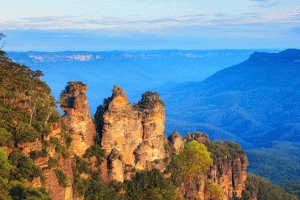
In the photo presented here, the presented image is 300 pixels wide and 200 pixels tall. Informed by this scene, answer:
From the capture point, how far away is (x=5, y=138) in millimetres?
20344

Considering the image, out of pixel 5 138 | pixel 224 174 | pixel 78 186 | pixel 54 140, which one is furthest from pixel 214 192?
pixel 5 138

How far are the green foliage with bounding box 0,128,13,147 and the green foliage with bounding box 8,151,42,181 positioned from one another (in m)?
0.86

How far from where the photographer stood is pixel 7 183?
18109 millimetres

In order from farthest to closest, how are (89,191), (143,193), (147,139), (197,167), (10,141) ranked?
(197,167) < (147,139) < (143,193) < (89,191) < (10,141)

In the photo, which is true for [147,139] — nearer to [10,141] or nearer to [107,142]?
[107,142]

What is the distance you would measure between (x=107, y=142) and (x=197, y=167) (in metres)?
18.5

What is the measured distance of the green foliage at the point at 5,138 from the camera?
20106 mm

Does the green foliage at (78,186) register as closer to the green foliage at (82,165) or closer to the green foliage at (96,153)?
the green foliage at (82,165)

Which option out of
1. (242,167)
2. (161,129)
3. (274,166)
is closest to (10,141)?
(161,129)

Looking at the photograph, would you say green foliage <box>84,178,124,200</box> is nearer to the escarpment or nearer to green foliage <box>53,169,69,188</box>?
the escarpment

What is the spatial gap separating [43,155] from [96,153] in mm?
13730

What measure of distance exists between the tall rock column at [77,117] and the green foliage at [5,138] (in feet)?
38.0

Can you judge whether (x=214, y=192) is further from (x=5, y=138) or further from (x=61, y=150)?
(x=5, y=138)

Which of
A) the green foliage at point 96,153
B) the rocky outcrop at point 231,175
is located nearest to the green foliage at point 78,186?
the green foliage at point 96,153
